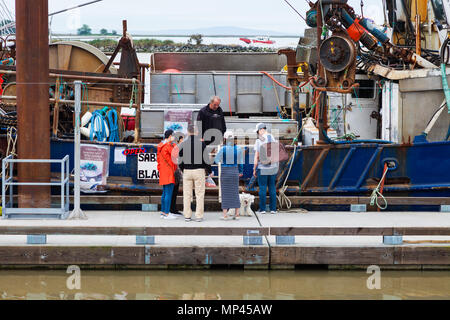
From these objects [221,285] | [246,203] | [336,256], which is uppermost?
[246,203]

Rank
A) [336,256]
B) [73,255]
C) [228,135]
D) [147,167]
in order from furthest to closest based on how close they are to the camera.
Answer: [147,167]
[228,135]
[336,256]
[73,255]

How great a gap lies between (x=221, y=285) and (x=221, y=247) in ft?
2.08

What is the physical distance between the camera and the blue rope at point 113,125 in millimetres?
13383

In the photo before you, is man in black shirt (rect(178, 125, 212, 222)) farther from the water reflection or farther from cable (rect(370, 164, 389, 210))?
cable (rect(370, 164, 389, 210))

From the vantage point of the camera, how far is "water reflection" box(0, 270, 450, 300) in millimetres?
9570

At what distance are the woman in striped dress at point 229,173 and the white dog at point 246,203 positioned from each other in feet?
1.55

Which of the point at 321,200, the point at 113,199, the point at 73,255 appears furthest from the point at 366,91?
the point at 73,255

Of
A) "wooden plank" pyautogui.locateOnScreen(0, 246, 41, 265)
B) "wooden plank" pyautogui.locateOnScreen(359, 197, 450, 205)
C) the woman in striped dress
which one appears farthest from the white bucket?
"wooden plank" pyautogui.locateOnScreen(359, 197, 450, 205)

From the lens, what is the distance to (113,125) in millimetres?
13445

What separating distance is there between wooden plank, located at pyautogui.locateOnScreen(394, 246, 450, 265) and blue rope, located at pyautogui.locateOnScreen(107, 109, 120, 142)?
226 inches

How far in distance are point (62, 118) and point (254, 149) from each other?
397 centimetres

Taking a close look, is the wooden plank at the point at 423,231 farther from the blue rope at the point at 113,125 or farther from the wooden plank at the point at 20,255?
the blue rope at the point at 113,125

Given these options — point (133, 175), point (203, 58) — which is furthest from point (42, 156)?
point (203, 58)

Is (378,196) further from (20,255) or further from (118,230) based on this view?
(20,255)
